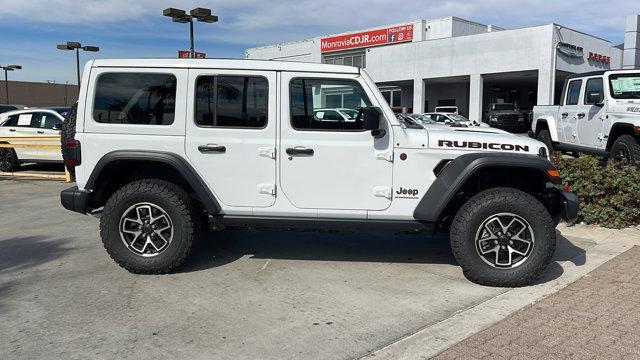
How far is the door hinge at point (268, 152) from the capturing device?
15.2ft

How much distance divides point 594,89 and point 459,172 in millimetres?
6534

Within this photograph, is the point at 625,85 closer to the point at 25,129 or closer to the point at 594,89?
the point at 594,89

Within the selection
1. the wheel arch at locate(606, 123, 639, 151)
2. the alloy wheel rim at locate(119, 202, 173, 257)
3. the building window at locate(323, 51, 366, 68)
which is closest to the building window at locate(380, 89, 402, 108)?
the building window at locate(323, 51, 366, 68)

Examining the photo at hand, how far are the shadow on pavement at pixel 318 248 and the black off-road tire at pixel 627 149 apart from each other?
157 inches

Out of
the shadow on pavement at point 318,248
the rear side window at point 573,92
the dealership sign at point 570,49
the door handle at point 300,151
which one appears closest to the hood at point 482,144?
the door handle at point 300,151

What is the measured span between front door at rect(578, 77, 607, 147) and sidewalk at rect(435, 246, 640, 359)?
5.20 metres

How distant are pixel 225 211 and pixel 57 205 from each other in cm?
501

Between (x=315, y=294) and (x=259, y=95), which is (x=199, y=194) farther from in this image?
(x=315, y=294)

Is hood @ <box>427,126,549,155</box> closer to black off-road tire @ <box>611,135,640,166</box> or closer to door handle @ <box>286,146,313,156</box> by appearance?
door handle @ <box>286,146,313,156</box>

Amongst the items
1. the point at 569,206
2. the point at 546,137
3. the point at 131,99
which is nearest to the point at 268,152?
the point at 131,99

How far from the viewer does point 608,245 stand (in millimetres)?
5816

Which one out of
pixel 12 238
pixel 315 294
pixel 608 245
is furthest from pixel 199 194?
pixel 608 245

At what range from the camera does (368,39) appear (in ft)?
148

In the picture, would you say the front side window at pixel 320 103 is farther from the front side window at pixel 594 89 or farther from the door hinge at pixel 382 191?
the front side window at pixel 594 89
